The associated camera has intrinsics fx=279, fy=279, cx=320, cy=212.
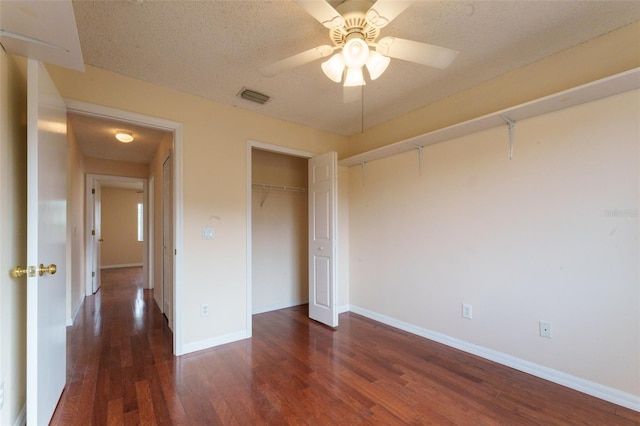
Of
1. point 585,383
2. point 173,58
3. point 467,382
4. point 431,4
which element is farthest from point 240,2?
point 585,383

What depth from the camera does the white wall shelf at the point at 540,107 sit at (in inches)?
68.5

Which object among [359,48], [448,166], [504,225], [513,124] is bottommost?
[504,225]

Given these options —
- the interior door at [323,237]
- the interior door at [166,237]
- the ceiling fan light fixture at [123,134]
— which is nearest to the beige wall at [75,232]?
the ceiling fan light fixture at [123,134]

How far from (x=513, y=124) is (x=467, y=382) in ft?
6.89

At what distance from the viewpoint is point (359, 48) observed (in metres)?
1.57

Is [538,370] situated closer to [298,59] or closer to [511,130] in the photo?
[511,130]

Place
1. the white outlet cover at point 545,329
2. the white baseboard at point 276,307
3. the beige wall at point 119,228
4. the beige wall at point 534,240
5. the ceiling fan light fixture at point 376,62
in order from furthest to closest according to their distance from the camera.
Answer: the beige wall at point 119,228 → the white baseboard at point 276,307 → the white outlet cover at point 545,329 → the beige wall at point 534,240 → the ceiling fan light fixture at point 376,62

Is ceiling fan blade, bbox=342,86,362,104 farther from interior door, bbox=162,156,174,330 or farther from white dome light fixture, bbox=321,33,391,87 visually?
interior door, bbox=162,156,174,330

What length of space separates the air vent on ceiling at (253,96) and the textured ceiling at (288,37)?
7 centimetres

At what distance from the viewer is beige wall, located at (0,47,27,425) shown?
1384 millimetres

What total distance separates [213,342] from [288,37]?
279cm

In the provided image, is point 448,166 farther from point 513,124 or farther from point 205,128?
point 205,128

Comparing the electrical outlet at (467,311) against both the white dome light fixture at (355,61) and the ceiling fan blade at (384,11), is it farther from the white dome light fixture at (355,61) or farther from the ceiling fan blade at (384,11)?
the ceiling fan blade at (384,11)

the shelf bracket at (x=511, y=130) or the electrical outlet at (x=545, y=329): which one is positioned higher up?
the shelf bracket at (x=511, y=130)
